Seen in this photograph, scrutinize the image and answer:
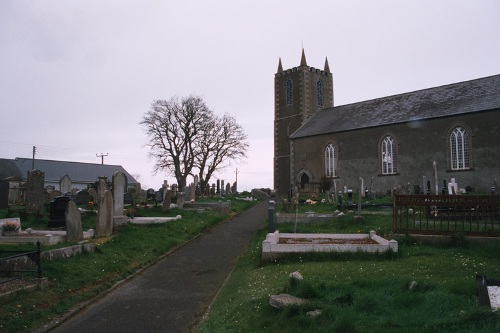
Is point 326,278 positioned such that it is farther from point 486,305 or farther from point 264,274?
point 486,305

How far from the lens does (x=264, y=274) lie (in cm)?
832

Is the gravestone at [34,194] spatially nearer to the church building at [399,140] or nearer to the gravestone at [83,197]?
the gravestone at [83,197]

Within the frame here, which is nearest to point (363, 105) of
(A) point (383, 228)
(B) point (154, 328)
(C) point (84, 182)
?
(A) point (383, 228)

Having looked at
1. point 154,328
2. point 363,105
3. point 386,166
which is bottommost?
point 154,328

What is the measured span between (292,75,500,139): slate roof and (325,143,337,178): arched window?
156 cm

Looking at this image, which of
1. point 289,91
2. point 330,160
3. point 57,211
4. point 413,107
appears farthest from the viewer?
point 289,91

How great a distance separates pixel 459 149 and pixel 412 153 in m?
3.33

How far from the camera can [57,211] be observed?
567 inches

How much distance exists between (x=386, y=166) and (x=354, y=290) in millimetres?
28150

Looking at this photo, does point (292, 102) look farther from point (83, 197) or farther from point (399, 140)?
point (83, 197)

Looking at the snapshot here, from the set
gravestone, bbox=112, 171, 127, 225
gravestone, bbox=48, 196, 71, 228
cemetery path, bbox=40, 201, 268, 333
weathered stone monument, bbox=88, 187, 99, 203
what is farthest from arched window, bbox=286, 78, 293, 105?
gravestone, bbox=48, 196, 71, 228

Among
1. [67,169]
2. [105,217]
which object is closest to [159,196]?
[105,217]

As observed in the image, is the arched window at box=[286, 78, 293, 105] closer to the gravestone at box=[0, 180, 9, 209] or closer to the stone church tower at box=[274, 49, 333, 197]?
the stone church tower at box=[274, 49, 333, 197]

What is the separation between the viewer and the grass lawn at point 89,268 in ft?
22.4
